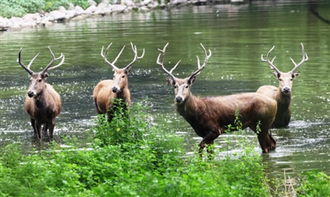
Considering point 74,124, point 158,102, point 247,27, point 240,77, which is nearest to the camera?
point 74,124

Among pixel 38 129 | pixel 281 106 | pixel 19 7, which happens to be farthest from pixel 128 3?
pixel 38 129

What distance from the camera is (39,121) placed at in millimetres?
16297

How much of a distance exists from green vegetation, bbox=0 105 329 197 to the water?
38.5 inches

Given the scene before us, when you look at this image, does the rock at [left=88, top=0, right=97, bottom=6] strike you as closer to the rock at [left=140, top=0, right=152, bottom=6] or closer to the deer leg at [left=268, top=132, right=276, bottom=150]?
the rock at [left=140, top=0, right=152, bottom=6]

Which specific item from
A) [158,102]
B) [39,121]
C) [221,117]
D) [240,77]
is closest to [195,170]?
[221,117]

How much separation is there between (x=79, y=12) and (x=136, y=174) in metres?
37.8

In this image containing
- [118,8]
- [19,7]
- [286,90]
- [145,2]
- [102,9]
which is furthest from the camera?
[145,2]

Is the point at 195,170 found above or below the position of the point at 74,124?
above

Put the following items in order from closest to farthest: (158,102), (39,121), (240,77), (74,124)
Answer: (39,121) → (74,124) → (158,102) → (240,77)

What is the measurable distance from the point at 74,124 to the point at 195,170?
752 centimetres

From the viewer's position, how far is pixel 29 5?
152 feet

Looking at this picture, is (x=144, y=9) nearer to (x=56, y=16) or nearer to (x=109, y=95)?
(x=56, y=16)

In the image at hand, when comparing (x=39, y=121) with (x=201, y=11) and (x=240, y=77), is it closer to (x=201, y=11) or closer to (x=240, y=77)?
(x=240, y=77)

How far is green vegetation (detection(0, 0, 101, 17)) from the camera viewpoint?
44.0 metres
